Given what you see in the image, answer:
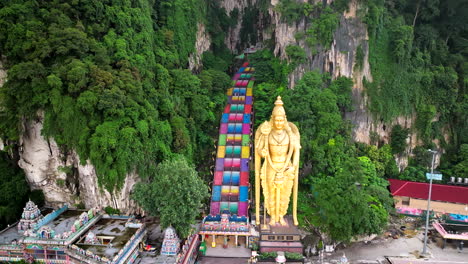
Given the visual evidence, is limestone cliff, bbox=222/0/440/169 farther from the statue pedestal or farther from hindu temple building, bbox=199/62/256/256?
the statue pedestal

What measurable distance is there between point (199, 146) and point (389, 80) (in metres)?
15.4

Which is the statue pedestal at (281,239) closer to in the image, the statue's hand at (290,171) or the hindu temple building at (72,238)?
the statue's hand at (290,171)

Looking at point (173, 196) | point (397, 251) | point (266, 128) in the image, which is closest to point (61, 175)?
point (173, 196)

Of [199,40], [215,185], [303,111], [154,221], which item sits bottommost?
[154,221]

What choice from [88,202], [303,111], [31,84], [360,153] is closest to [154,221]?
[88,202]

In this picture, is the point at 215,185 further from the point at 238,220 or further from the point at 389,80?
the point at 389,80

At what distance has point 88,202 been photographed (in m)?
22.5

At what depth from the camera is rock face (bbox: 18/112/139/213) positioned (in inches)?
859

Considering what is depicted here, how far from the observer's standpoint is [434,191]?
26.7 meters

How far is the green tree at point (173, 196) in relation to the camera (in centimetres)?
2022

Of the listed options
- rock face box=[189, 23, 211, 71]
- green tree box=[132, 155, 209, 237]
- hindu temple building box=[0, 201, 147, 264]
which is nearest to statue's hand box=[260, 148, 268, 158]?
green tree box=[132, 155, 209, 237]

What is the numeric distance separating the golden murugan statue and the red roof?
8.89m

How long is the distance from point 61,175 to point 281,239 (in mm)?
12463

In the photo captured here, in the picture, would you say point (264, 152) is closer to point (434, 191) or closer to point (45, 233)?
point (45, 233)
